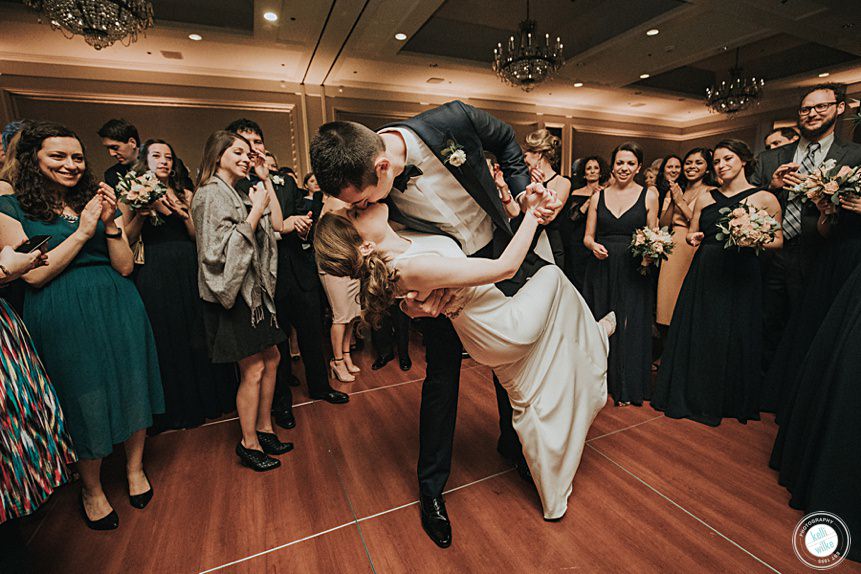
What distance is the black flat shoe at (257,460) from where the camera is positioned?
229cm

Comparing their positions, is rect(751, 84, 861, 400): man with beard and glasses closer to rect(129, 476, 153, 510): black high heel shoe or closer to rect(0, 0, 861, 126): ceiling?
rect(129, 476, 153, 510): black high heel shoe

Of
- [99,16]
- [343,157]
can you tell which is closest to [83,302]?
[343,157]

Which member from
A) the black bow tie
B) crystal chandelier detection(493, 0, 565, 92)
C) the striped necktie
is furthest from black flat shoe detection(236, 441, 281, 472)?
crystal chandelier detection(493, 0, 565, 92)

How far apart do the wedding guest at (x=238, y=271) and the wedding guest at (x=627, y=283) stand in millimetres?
2319

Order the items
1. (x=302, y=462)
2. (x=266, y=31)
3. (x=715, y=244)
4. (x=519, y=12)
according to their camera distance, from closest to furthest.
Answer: (x=302, y=462) → (x=715, y=244) → (x=266, y=31) → (x=519, y=12)

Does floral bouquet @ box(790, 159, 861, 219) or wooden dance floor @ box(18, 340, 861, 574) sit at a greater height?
floral bouquet @ box(790, 159, 861, 219)

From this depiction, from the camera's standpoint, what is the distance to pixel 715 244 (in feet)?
8.66

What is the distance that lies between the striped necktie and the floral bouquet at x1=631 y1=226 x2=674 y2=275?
847mm

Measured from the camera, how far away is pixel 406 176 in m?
1.61

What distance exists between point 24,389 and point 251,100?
818 cm

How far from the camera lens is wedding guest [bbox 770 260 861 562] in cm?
164

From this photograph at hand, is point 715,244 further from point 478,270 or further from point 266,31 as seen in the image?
point 266,31

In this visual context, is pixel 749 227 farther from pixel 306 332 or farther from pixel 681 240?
pixel 306 332

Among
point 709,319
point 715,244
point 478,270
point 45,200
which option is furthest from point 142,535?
point 715,244
